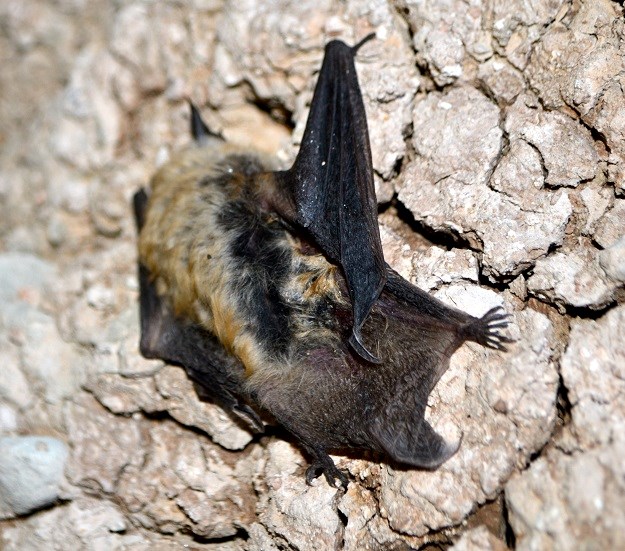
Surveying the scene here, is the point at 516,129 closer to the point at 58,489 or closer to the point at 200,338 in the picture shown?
the point at 200,338

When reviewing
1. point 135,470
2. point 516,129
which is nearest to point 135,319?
point 135,470

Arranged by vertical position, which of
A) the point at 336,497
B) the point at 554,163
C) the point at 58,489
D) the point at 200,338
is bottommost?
the point at 58,489

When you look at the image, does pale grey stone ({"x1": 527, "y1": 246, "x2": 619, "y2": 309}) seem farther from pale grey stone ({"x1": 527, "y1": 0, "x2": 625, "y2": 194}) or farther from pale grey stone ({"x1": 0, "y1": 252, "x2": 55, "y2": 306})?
pale grey stone ({"x1": 0, "y1": 252, "x2": 55, "y2": 306})

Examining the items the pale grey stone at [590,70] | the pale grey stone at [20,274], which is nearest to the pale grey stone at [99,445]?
the pale grey stone at [20,274]

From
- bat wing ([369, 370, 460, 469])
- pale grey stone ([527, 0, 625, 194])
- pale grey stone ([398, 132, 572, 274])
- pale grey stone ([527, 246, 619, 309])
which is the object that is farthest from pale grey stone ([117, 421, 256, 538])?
pale grey stone ([527, 0, 625, 194])

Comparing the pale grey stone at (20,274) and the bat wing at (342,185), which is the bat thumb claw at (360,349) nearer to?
the bat wing at (342,185)

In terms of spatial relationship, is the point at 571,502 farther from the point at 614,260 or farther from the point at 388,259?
the point at 388,259
